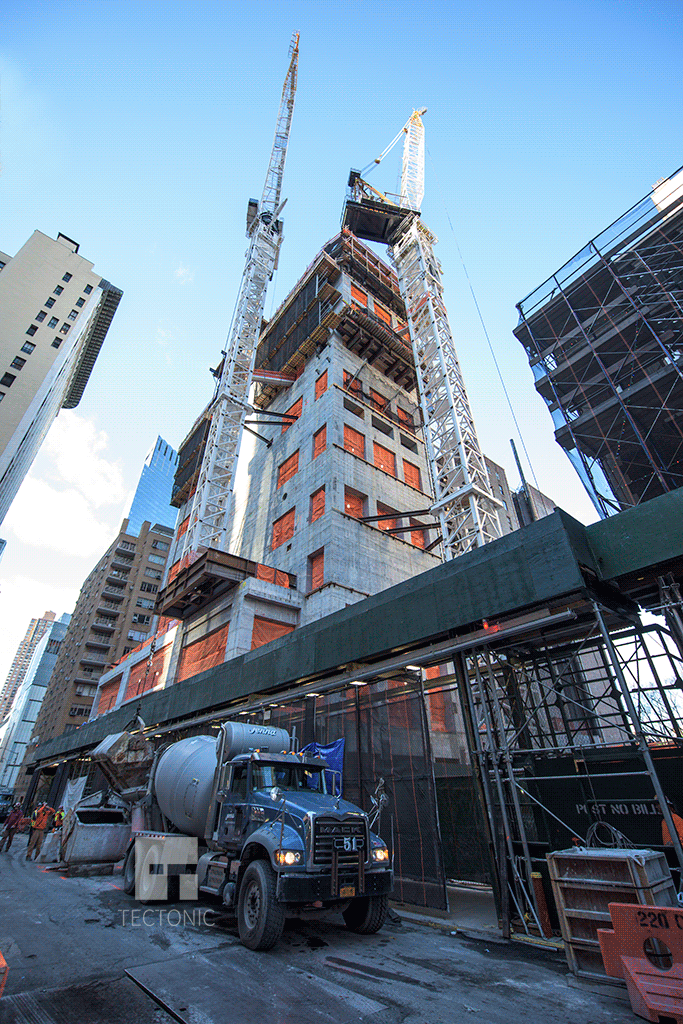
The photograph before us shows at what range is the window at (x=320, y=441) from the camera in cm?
3033

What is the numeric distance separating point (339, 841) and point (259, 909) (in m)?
1.43

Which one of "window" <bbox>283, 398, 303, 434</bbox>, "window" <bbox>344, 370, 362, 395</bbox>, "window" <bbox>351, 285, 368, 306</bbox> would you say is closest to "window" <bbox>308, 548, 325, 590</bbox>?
"window" <bbox>283, 398, 303, 434</bbox>

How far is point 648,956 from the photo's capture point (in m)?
5.06

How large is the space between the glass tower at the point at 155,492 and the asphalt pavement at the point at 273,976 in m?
123

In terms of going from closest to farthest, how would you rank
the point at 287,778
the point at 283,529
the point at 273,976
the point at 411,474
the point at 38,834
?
the point at 273,976
the point at 287,778
the point at 38,834
the point at 283,529
the point at 411,474

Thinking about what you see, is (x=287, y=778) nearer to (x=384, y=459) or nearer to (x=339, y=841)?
(x=339, y=841)

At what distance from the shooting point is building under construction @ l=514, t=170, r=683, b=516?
77.9ft

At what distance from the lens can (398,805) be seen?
10.4 meters

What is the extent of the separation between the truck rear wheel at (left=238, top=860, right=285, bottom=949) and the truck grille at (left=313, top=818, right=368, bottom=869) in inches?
29.9

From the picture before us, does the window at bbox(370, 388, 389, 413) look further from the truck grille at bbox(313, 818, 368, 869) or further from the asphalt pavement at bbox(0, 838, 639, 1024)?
the asphalt pavement at bbox(0, 838, 639, 1024)

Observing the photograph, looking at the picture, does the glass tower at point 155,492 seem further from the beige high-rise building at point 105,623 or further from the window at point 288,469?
the window at point 288,469

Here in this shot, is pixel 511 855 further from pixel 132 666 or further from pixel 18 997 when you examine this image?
pixel 132 666

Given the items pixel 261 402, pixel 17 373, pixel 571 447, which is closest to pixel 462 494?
pixel 571 447

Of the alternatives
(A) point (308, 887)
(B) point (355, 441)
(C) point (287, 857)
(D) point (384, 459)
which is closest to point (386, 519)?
(D) point (384, 459)
